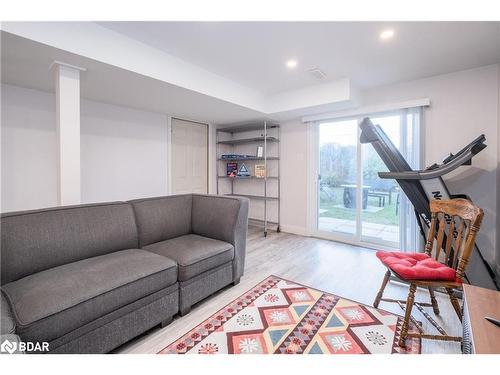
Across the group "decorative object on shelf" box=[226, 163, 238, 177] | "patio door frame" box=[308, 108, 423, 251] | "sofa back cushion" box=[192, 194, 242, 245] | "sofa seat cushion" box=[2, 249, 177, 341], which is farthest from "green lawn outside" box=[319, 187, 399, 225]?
"sofa seat cushion" box=[2, 249, 177, 341]

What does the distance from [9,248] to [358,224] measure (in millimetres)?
3904

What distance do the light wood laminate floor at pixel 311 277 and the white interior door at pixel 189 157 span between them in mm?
1545

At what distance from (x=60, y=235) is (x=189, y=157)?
2.95m

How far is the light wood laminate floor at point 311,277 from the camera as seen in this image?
1.62 meters

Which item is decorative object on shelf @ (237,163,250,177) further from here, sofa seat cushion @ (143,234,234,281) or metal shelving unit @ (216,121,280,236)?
sofa seat cushion @ (143,234,234,281)

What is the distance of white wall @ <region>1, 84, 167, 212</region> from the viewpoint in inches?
101

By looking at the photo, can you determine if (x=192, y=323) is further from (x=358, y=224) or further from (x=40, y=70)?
(x=358, y=224)

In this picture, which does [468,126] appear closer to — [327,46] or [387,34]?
[387,34]

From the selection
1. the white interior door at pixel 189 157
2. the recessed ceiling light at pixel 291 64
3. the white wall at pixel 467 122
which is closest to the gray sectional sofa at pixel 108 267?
the recessed ceiling light at pixel 291 64

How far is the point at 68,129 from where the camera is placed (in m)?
2.08

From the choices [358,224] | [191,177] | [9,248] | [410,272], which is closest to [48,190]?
[9,248]

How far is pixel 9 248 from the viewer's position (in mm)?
1443

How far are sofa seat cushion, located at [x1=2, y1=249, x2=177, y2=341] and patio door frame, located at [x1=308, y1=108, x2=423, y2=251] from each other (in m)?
2.80

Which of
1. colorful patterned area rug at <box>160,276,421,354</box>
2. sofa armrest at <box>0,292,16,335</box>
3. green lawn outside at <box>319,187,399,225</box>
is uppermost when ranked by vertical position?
green lawn outside at <box>319,187,399,225</box>
